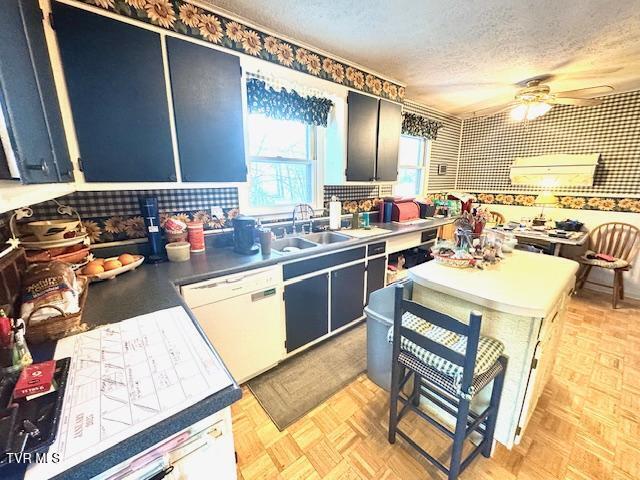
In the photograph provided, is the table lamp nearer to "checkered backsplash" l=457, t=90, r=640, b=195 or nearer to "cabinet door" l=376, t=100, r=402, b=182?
"checkered backsplash" l=457, t=90, r=640, b=195

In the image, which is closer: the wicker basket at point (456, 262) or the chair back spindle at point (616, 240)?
the wicker basket at point (456, 262)

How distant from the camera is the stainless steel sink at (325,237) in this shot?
8.07 feet

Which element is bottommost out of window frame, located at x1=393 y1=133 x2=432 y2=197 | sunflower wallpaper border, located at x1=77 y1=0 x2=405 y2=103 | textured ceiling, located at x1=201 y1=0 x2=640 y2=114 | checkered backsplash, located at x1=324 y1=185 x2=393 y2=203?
checkered backsplash, located at x1=324 y1=185 x2=393 y2=203

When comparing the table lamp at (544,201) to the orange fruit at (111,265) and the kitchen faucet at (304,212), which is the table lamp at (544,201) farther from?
the orange fruit at (111,265)

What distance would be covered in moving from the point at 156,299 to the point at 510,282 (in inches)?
68.1

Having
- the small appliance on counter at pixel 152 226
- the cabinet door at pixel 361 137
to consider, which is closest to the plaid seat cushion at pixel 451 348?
the small appliance on counter at pixel 152 226

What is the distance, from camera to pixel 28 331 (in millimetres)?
848

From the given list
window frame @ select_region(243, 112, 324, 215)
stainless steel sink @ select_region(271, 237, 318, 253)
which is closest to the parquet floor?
stainless steel sink @ select_region(271, 237, 318, 253)

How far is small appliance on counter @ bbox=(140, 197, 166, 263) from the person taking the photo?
1.62 meters

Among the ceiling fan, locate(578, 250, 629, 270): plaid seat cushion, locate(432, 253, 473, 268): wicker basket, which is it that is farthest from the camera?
locate(578, 250, 629, 270): plaid seat cushion

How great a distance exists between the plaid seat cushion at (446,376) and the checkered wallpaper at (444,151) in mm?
3330

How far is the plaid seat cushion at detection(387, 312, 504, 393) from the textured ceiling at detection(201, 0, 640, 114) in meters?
1.94

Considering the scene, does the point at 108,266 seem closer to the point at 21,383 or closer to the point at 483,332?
→ the point at 21,383

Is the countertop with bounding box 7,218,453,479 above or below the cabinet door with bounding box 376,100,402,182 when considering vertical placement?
below
